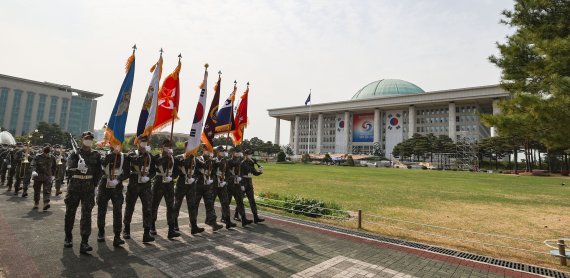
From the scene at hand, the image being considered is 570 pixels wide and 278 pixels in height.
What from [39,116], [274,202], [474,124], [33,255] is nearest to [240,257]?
[33,255]

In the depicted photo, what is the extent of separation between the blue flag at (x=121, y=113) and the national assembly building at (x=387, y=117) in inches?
3465

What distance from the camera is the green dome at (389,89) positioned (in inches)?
4530

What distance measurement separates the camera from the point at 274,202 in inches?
502

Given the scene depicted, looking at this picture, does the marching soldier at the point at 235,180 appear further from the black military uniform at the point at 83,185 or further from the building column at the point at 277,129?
the building column at the point at 277,129

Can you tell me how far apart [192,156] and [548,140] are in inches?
410

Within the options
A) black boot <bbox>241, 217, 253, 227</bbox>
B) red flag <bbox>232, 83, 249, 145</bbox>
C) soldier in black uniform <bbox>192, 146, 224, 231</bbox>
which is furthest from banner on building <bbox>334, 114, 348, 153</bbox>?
soldier in black uniform <bbox>192, 146, 224, 231</bbox>

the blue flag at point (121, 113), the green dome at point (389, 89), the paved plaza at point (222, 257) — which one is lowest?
the paved plaza at point (222, 257)

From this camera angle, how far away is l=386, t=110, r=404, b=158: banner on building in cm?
10344

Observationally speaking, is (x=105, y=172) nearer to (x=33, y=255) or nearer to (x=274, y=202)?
(x=33, y=255)

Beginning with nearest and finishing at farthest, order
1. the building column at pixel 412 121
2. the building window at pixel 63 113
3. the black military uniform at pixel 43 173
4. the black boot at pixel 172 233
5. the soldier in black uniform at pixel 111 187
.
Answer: the soldier in black uniform at pixel 111 187, the black boot at pixel 172 233, the black military uniform at pixel 43 173, the building column at pixel 412 121, the building window at pixel 63 113

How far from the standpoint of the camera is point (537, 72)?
27.7ft

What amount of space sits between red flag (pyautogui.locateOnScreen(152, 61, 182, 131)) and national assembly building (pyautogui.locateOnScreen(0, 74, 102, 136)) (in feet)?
449

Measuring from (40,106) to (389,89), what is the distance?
138786 mm

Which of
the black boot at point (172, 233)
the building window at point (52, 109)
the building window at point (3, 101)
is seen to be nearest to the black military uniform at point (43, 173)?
the black boot at point (172, 233)
